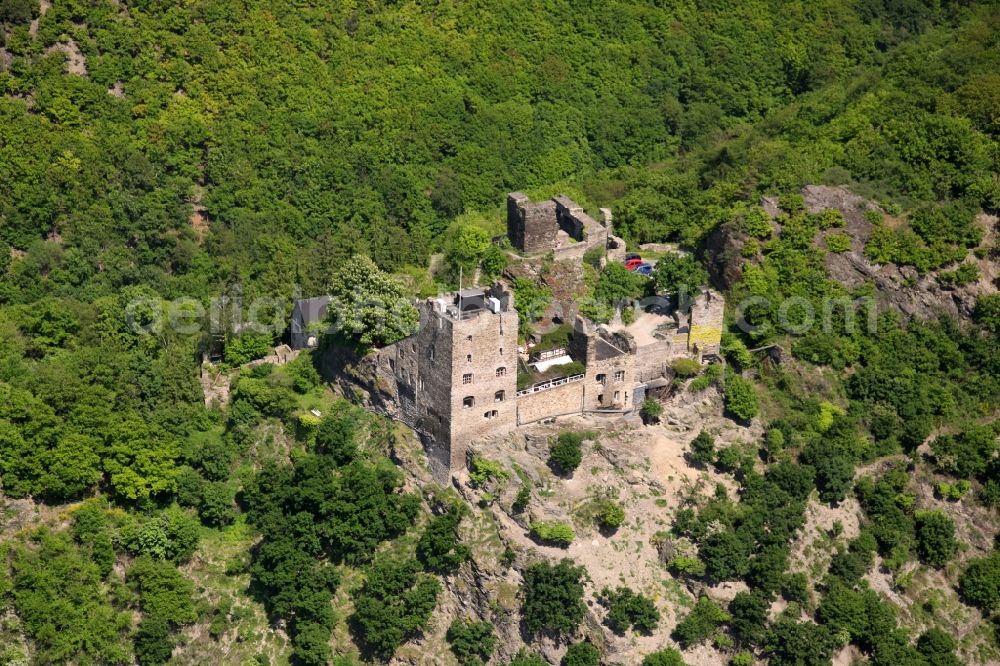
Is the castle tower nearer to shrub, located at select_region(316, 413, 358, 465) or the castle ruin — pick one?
the castle ruin

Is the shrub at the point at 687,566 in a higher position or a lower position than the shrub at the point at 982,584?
higher

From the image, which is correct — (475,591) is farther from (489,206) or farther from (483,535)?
(489,206)

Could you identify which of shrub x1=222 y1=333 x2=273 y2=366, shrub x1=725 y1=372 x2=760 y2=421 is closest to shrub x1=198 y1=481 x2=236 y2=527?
shrub x1=222 y1=333 x2=273 y2=366

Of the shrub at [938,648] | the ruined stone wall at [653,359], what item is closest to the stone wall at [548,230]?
the ruined stone wall at [653,359]

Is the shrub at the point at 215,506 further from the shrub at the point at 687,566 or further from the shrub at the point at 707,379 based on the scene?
the shrub at the point at 707,379

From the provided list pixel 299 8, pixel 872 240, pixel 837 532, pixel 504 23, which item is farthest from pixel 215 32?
pixel 837 532

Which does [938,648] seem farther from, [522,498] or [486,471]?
[486,471]
